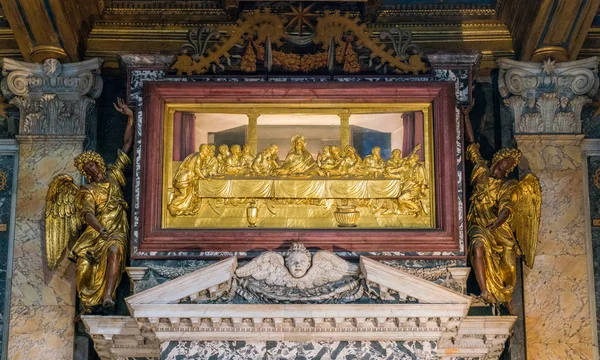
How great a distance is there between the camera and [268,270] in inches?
518

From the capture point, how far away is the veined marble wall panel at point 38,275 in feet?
45.2

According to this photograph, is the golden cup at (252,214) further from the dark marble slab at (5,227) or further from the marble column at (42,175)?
the dark marble slab at (5,227)

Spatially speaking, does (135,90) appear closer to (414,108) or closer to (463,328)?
(414,108)

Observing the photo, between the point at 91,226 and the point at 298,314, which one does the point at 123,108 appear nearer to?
the point at 91,226

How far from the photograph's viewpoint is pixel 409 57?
14.5 meters

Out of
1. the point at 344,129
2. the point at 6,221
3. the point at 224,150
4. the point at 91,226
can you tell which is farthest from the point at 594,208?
the point at 6,221

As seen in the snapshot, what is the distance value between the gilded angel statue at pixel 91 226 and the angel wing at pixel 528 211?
14.3 feet

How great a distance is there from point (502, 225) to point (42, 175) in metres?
5.25

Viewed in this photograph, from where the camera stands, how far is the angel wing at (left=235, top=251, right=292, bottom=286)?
43.1ft

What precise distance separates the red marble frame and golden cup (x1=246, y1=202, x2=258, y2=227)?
15 cm

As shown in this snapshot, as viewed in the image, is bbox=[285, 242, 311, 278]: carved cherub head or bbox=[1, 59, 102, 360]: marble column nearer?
bbox=[285, 242, 311, 278]: carved cherub head

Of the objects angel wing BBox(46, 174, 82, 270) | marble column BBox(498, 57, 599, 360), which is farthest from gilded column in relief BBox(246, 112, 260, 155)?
marble column BBox(498, 57, 599, 360)

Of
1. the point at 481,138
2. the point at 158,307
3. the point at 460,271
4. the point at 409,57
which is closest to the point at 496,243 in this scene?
the point at 460,271

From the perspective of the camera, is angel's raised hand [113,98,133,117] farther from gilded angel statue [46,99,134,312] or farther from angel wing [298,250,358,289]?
angel wing [298,250,358,289]
